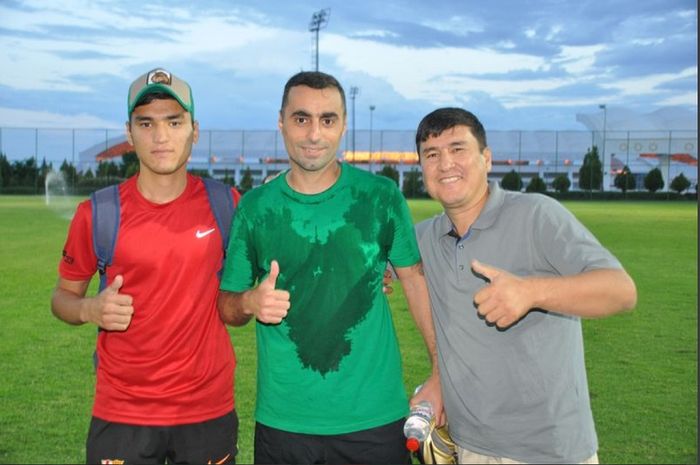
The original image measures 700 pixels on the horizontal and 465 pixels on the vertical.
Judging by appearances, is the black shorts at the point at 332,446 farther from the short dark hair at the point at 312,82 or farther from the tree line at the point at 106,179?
the tree line at the point at 106,179

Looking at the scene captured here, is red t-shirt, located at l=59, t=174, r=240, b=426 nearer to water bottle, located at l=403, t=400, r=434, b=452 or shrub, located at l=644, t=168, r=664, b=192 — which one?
water bottle, located at l=403, t=400, r=434, b=452

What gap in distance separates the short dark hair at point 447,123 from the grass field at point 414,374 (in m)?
3.70

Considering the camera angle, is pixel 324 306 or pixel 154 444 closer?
pixel 324 306

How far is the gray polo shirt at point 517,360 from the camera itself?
3461 mm

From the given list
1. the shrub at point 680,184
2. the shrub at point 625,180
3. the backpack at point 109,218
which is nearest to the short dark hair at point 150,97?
the backpack at point 109,218

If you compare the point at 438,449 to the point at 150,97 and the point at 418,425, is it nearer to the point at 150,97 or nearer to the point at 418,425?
the point at 418,425

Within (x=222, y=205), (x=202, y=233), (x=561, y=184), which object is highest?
(x=561, y=184)

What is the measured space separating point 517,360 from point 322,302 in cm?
92

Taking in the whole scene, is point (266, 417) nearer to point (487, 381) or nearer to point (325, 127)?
point (487, 381)

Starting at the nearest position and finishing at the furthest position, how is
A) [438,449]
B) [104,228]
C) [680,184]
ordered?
[438,449] → [104,228] → [680,184]

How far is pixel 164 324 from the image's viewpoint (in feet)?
12.2

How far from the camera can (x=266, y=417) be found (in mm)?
3750

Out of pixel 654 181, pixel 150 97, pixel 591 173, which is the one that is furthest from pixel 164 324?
pixel 654 181

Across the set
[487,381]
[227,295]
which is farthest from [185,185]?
[487,381]
